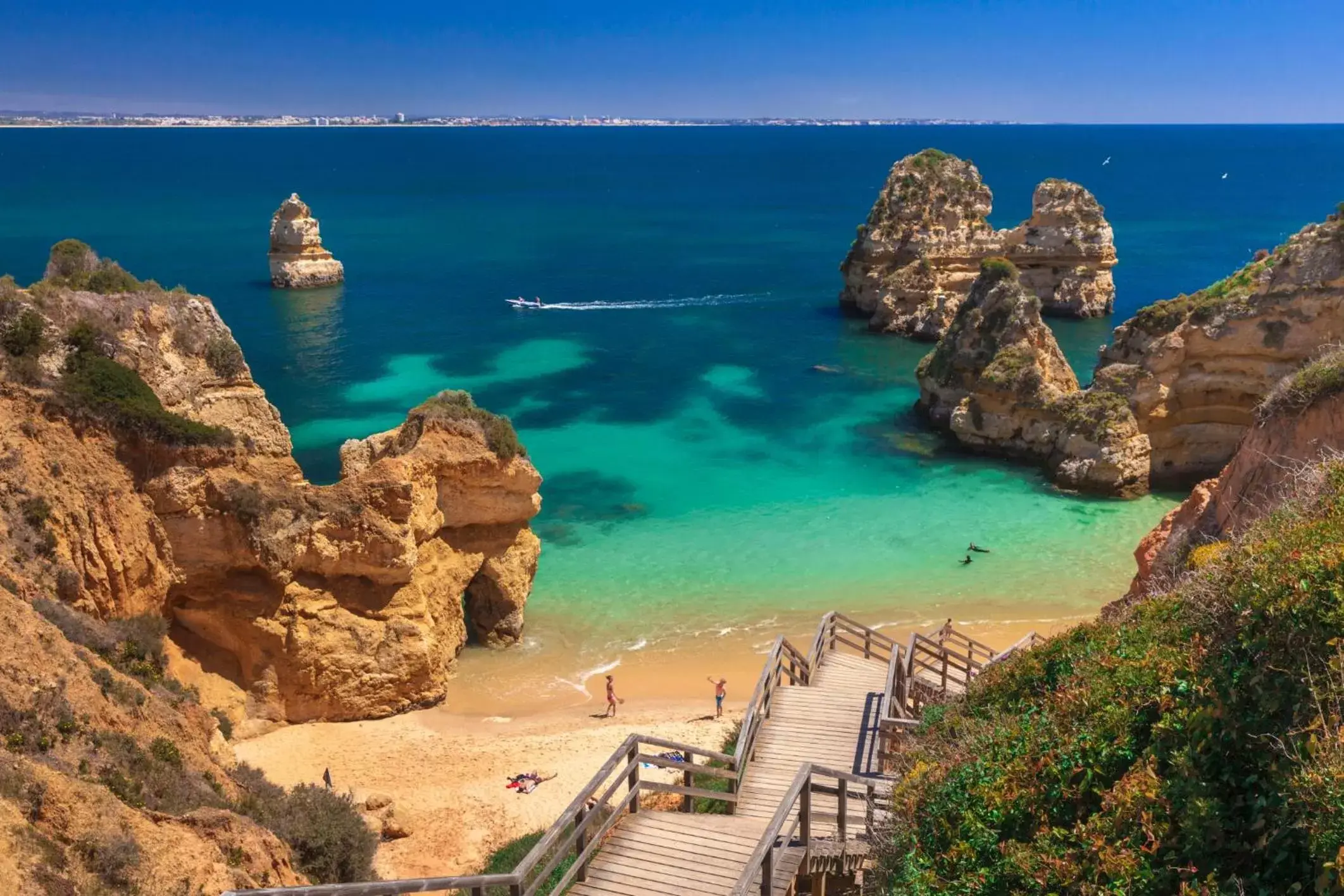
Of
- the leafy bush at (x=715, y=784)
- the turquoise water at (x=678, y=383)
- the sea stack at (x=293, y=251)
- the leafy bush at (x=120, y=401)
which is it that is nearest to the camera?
the leafy bush at (x=715, y=784)

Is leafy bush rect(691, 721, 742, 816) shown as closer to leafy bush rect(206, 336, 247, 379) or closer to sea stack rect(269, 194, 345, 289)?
leafy bush rect(206, 336, 247, 379)

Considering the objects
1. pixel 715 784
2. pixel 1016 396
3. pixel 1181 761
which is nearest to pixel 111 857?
pixel 1181 761

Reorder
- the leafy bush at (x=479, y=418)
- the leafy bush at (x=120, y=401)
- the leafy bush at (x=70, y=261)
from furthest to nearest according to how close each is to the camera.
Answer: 1. the leafy bush at (x=479, y=418)
2. the leafy bush at (x=70, y=261)
3. the leafy bush at (x=120, y=401)

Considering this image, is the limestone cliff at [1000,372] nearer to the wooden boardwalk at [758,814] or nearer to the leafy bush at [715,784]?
the leafy bush at [715,784]

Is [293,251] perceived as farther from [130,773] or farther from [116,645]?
[130,773]

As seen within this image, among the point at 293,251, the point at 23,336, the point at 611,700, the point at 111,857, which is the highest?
the point at 23,336

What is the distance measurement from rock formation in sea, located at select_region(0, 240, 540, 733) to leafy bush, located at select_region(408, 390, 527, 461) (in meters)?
0.05

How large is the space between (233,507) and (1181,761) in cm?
1697

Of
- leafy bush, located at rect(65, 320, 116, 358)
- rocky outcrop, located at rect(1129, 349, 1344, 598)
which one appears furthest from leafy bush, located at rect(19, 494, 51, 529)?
rocky outcrop, located at rect(1129, 349, 1344, 598)

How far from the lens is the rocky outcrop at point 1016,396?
118 feet

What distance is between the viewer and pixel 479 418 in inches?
938

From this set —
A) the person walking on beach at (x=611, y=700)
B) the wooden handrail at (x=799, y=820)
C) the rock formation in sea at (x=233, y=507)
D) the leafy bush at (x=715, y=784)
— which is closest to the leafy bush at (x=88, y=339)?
the rock formation in sea at (x=233, y=507)

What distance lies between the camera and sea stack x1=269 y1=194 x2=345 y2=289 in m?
75.9

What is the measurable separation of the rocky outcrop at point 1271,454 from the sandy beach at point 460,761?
9651 millimetres
